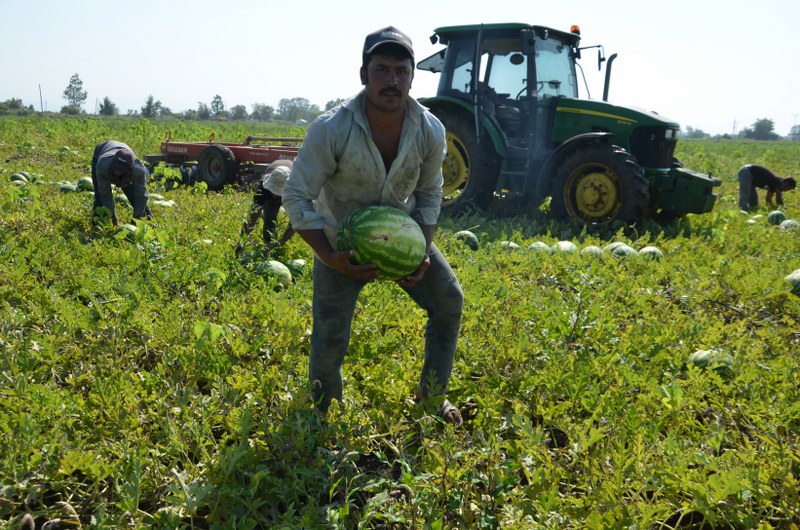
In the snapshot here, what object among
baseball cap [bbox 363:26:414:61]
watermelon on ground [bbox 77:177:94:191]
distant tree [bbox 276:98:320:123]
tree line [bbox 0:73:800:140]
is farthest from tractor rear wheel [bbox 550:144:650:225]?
distant tree [bbox 276:98:320:123]

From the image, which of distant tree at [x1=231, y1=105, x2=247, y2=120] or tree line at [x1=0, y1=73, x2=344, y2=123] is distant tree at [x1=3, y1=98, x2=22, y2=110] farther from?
distant tree at [x1=231, y1=105, x2=247, y2=120]

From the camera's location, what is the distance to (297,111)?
151 metres

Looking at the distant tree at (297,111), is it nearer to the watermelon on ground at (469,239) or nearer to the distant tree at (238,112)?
the distant tree at (238,112)

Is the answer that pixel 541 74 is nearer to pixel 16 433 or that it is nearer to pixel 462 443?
pixel 462 443

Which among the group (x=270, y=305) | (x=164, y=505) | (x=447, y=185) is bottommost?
(x=164, y=505)

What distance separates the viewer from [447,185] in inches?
384

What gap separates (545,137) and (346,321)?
688cm

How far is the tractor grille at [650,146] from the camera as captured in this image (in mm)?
8844

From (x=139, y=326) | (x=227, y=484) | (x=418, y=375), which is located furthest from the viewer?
(x=139, y=326)

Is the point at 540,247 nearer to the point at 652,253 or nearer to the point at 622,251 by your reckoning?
the point at 622,251

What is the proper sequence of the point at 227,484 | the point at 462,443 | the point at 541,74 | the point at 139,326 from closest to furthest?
the point at 227,484 < the point at 462,443 < the point at 139,326 < the point at 541,74

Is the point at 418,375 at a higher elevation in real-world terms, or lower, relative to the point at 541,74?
lower

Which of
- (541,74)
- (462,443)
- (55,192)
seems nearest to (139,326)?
(462,443)

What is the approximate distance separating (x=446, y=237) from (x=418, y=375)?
369 cm
